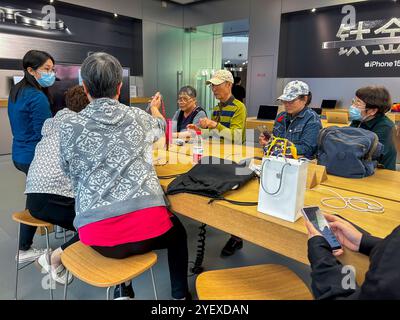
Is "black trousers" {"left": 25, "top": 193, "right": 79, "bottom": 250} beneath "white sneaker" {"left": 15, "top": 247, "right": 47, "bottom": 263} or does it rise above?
above

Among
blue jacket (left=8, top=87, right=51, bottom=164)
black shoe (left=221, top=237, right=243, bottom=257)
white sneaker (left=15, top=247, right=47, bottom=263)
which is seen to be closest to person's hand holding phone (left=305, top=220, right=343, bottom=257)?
black shoe (left=221, top=237, right=243, bottom=257)

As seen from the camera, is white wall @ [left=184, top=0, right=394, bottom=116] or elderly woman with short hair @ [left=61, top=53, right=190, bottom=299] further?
white wall @ [left=184, top=0, right=394, bottom=116]

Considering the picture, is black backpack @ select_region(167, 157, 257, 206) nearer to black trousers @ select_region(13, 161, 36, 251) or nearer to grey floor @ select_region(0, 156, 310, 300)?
grey floor @ select_region(0, 156, 310, 300)

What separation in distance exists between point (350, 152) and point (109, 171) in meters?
1.30

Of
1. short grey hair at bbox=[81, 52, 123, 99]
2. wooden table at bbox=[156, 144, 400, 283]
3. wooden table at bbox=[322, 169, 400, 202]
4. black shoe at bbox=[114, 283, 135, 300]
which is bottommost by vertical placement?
black shoe at bbox=[114, 283, 135, 300]

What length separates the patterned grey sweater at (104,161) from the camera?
1.31 m

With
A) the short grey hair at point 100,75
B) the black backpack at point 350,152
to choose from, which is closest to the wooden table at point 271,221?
the black backpack at point 350,152

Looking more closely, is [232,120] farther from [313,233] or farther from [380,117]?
[313,233]

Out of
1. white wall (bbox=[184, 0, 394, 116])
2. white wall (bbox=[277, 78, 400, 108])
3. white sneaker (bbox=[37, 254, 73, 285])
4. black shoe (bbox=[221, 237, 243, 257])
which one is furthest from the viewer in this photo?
white wall (bbox=[184, 0, 394, 116])

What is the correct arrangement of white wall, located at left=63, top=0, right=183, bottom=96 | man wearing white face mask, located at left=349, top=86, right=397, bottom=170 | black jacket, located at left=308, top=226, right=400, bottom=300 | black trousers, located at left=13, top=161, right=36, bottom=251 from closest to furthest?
black jacket, located at left=308, top=226, right=400, bottom=300, man wearing white face mask, located at left=349, top=86, right=397, bottom=170, black trousers, located at left=13, top=161, right=36, bottom=251, white wall, located at left=63, top=0, right=183, bottom=96

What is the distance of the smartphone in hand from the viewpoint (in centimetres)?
100

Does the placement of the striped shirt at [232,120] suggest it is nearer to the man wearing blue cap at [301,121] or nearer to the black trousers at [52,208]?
the man wearing blue cap at [301,121]

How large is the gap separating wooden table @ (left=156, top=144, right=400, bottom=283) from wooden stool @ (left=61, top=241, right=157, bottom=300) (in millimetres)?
313
